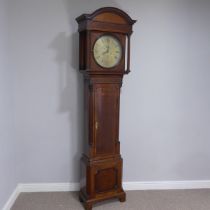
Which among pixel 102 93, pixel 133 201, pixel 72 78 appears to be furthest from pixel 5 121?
pixel 133 201

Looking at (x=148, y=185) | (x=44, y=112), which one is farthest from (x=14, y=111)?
Answer: (x=148, y=185)

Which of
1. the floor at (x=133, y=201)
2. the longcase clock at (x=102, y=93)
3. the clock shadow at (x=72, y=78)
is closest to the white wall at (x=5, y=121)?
the floor at (x=133, y=201)

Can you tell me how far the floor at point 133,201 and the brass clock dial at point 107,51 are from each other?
1.34 metres

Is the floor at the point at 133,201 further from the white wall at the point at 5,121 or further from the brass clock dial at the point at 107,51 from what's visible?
the brass clock dial at the point at 107,51

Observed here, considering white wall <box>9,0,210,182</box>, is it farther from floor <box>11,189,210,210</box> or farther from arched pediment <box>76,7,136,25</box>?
arched pediment <box>76,7,136,25</box>

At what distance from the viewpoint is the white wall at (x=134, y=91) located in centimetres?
243

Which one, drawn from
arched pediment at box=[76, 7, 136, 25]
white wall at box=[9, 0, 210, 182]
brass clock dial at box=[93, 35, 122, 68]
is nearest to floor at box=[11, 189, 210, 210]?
white wall at box=[9, 0, 210, 182]

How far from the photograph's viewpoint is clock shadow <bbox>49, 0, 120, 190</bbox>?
2.42m

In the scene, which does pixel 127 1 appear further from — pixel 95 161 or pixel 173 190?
pixel 173 190

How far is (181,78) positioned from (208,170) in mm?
1090

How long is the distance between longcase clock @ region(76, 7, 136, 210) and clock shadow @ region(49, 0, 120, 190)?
0.64 feet

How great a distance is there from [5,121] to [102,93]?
0.92m

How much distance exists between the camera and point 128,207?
7.70ft

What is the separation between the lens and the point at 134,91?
2.58 m
